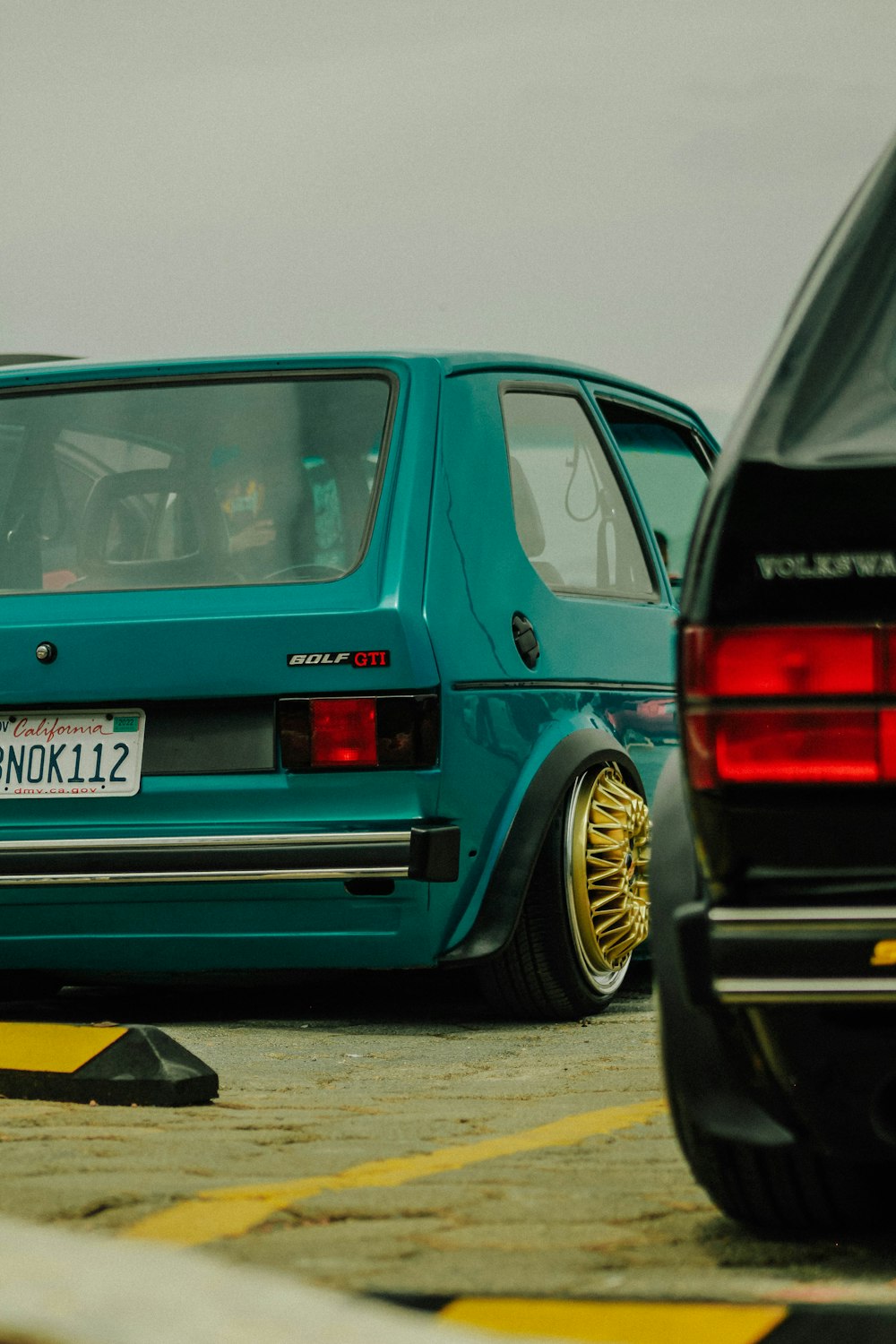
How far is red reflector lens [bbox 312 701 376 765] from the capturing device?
5.53 metres

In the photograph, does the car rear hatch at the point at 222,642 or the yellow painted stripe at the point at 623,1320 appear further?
the car rear hatch at the point at 222,642

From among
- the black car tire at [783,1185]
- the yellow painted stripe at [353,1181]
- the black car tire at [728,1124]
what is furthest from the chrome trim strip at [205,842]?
the black car tire at [783,1185]

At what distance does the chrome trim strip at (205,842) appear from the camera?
5.52 meters

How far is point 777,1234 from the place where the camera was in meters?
3.35

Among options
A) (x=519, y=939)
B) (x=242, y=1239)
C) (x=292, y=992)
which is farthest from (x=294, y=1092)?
(x=292, y=992)

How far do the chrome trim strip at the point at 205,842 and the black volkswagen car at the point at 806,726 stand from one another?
252 centimetres

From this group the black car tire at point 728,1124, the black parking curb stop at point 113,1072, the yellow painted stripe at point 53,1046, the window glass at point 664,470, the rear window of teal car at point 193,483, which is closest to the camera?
the black car tire at point 728,1124

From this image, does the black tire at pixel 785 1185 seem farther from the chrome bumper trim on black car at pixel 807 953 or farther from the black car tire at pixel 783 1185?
the chrome bumper trim on black car at pixel 807 953

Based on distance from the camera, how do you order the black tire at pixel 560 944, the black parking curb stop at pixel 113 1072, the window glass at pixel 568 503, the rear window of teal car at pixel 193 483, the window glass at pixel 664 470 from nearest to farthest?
the black parking curb stop at pixel 113 1072 < the rear window of teal car at pixel 193 483 < the black tire at pixel 560 944 < the window glass at pixel 568 503 < the window glass at pixel 664 470

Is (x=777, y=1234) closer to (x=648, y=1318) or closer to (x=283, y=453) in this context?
(x=648, y=1318)

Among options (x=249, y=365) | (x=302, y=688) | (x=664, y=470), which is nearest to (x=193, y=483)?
(x=249, y=365)

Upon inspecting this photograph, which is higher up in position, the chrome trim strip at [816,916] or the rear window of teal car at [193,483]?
the rear window of teal car at [193,483]

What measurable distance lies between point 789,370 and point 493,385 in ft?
10.7

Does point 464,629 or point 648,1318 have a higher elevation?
point 464,629
